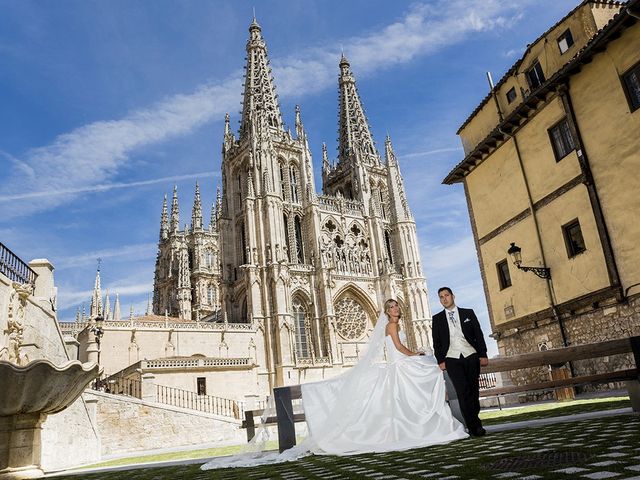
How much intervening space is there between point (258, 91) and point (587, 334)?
40999mm

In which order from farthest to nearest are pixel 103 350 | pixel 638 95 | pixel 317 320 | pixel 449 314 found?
pixel 317 320
pixel 103 350
pixel 638 95
pixel 449 314

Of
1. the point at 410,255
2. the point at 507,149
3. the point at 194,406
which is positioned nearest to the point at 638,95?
the point at 507,149

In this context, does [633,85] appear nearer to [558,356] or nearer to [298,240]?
[558,356]

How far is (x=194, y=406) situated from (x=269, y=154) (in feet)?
84.9

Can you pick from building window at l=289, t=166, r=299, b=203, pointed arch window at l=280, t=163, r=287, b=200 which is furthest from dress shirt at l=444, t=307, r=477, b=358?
building window at l=289, t=166, r=299, b=203

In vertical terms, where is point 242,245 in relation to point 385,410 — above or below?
above

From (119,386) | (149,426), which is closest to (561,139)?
(149,426)

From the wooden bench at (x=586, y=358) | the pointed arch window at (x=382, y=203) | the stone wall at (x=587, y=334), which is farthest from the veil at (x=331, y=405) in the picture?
the pointed arch window at (x=382, y=203)

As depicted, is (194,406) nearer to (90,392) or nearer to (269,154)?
(90,392)

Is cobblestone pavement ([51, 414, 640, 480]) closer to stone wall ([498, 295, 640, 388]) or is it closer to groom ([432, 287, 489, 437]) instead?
groom ([432, 287, 489, 437])

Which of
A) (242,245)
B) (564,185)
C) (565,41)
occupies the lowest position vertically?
(564,185)

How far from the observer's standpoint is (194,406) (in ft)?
68.7

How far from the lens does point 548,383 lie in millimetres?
6602

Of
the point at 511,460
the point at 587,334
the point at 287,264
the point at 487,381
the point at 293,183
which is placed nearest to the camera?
the point at 511,460
